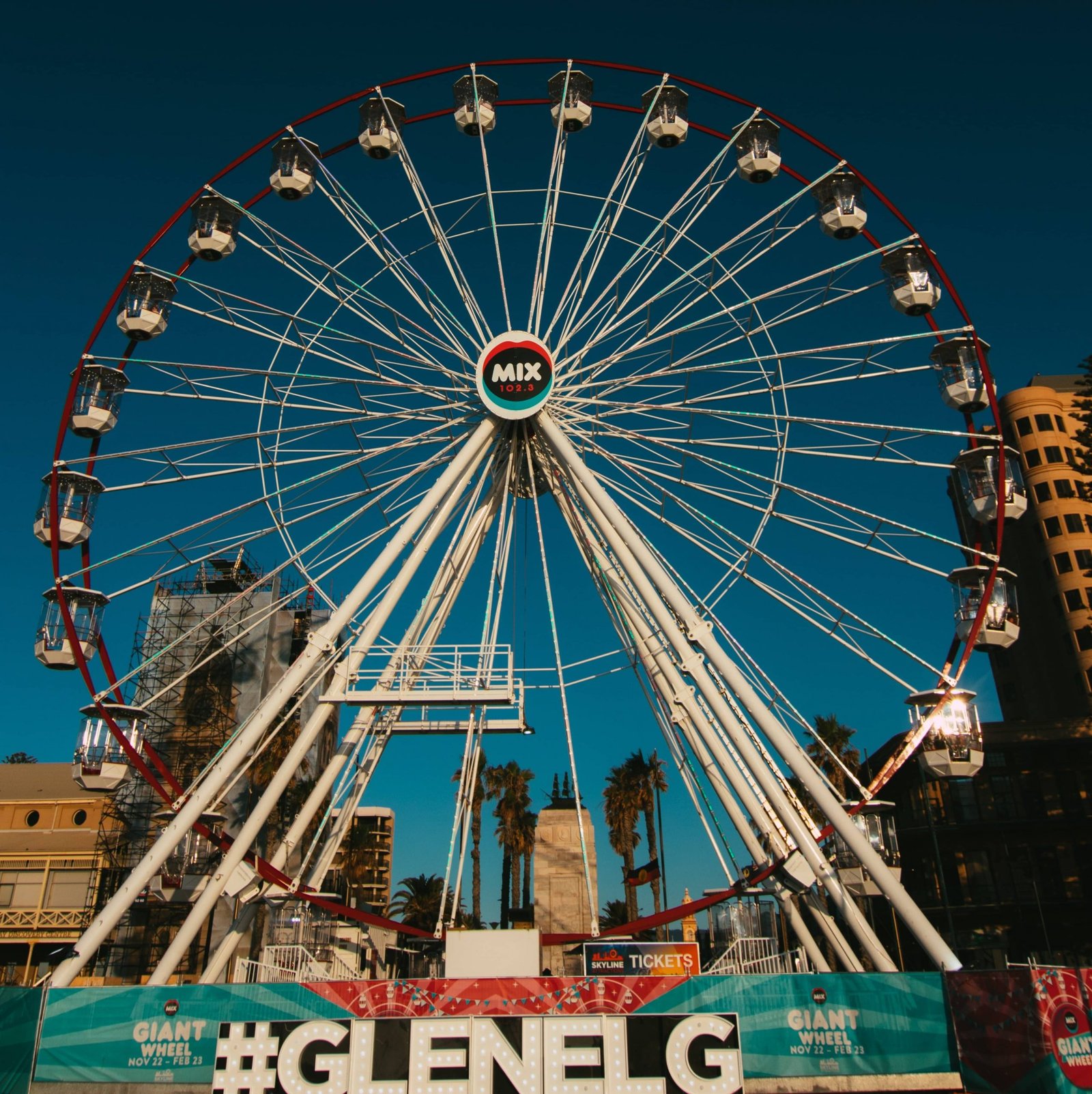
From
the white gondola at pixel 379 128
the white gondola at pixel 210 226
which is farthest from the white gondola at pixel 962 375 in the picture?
the white gondola at pixel 210 226

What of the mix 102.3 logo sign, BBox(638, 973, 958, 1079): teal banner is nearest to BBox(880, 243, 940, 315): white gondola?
the mix 102.3 logo sign

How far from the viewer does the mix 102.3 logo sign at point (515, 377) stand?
2175cm

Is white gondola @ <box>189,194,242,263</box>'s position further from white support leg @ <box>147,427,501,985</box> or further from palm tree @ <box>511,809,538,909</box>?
palm tree @ <box>511,809,538,909</box>

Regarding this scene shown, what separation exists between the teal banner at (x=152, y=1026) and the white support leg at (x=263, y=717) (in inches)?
96.6

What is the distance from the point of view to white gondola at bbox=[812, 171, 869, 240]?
22.7m

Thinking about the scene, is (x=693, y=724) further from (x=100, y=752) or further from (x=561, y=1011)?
(x=100, y=752)

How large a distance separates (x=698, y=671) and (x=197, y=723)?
3321 cm

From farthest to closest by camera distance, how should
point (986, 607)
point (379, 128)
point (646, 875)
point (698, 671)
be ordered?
point (646, 875)
point (379, 128)
point (986, 607)
point (698, 671)

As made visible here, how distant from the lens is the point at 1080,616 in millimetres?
60250

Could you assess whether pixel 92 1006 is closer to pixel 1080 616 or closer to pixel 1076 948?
pixel 1076 948

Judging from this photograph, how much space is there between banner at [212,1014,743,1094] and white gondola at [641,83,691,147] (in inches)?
777

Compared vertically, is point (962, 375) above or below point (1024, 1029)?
above

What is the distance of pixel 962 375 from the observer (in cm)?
2164

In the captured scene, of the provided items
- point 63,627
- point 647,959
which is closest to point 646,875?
point 647,959
